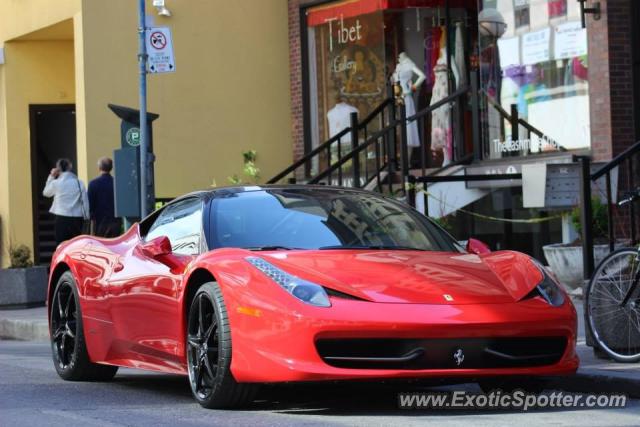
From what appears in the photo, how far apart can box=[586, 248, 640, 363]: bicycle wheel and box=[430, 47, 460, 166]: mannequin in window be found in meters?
9.90

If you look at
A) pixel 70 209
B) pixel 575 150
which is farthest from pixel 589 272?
pixel 70 209

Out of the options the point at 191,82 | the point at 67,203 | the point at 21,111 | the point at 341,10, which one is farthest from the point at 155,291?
the point at 21,111

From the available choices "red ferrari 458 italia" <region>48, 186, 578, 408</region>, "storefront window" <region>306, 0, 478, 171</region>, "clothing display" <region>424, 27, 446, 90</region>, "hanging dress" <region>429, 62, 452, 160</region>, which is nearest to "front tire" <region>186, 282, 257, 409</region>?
"red ferrari 458 italia" <region>48, 186, 578, 408</region>

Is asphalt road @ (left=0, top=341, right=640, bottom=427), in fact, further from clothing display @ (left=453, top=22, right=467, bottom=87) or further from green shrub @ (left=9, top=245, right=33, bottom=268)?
clothing display @ (left=453, top=22, right=467, bottom=87)

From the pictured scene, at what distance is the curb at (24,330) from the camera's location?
15352 mm

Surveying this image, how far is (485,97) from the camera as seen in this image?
1822 cm

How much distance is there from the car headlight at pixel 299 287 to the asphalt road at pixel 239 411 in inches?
24.5

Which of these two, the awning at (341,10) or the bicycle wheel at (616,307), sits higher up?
the awning at (341,10)

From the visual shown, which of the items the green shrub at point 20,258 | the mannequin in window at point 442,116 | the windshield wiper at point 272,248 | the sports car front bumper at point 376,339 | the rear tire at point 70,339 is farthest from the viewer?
the mannequin in window at point 442,116

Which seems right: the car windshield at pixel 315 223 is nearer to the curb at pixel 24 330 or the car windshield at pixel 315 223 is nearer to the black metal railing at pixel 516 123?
the curb at pixel 24 330

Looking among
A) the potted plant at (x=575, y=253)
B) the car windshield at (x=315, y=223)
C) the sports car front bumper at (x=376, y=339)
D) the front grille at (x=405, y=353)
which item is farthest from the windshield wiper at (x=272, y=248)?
the potted plant at (x=575, y=253)

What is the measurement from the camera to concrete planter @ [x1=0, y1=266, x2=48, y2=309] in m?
18.5

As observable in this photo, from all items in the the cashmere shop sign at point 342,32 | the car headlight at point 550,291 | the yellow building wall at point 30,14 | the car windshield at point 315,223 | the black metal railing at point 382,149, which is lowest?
the car headlight at point 550,291

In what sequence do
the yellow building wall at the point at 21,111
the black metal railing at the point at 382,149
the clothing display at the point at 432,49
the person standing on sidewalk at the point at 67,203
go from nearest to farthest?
the black metal railing at the point at 382,149 < the person standing on sidewalk at the point at 67,203 < the clothing display at the point at 432,49 < the yellow building wall at the point at 21,111
